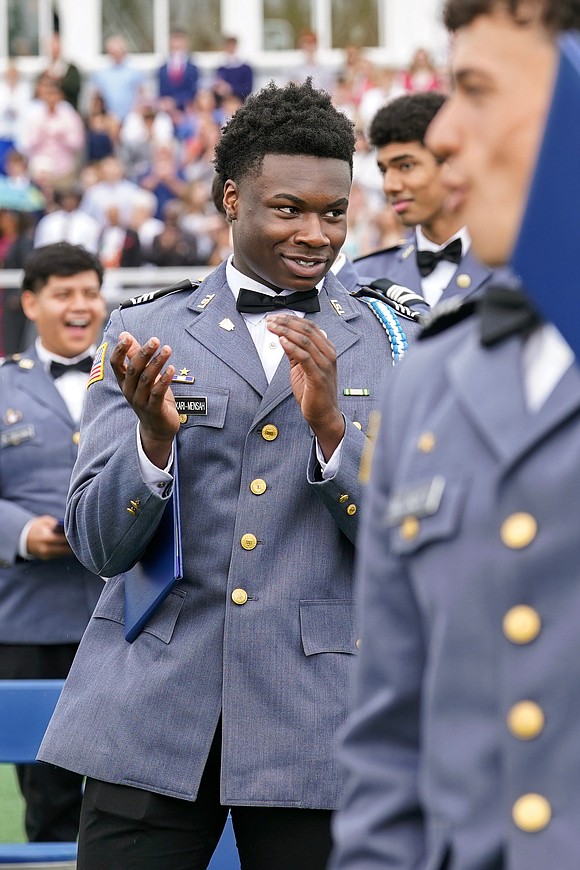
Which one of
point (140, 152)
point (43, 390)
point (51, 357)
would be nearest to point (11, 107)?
point (140, 152)

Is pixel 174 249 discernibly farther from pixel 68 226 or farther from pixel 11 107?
pixel 11 107

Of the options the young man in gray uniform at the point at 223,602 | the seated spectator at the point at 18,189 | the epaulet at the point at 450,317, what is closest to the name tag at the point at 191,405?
the young man in gray uniform at the point at 223,602

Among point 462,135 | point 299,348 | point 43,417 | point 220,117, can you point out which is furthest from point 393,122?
point 220,117

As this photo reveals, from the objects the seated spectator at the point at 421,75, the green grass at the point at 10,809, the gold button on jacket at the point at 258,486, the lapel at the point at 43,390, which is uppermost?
the seated spectator at the point at 421,75

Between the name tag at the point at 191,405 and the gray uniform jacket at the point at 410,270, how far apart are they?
5.70 feet

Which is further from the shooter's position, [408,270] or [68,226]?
[68,226]

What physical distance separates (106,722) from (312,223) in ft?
3.53

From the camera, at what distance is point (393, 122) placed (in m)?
5.50

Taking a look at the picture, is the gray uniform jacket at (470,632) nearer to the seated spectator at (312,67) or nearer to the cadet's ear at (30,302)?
the cadet's ear at (30,302)

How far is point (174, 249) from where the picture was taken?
14.2m

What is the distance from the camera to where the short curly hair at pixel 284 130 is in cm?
323

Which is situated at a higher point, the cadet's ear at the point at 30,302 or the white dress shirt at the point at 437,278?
the white dress shirt at the point at 437,278

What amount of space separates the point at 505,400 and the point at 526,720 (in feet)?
1.12

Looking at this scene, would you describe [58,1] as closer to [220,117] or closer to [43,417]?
[220,117]
